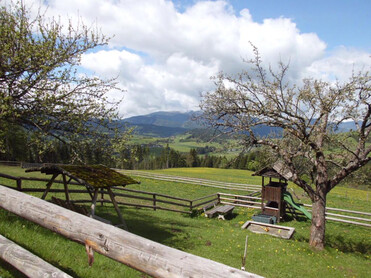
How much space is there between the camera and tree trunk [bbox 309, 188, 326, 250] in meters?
12.7

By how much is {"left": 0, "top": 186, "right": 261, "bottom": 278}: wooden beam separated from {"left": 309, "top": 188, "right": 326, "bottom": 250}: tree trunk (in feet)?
38.7

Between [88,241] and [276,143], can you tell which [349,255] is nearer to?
[276,143]

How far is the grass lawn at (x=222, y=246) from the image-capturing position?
565 cm

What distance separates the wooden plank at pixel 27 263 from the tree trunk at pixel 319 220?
40.2 ft

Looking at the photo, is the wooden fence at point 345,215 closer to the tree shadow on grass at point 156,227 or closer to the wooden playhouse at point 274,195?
the wooden playhouse at point 274,195

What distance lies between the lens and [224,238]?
13.7 metres

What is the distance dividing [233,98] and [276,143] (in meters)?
2.99

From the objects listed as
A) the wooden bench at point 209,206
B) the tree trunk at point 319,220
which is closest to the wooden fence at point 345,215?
the wooden bench at point 209,206

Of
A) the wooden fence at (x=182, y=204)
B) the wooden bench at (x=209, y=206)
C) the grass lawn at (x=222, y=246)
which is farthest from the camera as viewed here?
the wooden bench at (x=209, y=206)

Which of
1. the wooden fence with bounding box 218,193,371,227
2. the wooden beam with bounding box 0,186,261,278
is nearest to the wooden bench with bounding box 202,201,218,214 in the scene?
the wooden fence with bounding box 218,193,371,227

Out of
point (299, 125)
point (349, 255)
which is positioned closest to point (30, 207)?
point (299, 125)

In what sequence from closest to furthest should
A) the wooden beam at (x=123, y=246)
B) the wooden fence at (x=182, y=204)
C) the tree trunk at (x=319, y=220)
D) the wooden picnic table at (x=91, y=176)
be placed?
the wooden beam at (x=123, y=246) < the wooden picnic table at (x=91, y=176) < the tree trunk at (x=319, y=220) < the wooden fence at (x=182, y=204)

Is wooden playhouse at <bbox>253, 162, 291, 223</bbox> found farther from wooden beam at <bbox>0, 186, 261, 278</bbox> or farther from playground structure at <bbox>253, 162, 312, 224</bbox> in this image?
wooden beam at <bbox>0, 186, 261, 278</bbox>

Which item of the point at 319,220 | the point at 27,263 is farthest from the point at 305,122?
the point at 27,263
